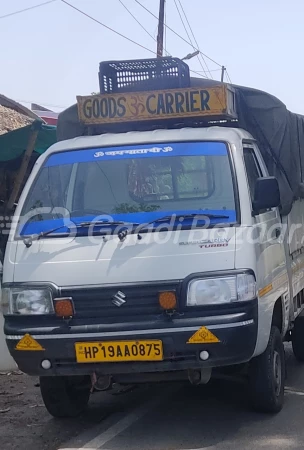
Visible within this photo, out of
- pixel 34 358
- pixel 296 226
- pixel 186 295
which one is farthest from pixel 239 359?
pixel 296 226

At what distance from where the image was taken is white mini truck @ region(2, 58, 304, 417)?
4867 millimetres

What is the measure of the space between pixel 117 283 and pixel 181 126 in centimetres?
218

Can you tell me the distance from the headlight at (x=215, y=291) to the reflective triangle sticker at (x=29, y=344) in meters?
1.06

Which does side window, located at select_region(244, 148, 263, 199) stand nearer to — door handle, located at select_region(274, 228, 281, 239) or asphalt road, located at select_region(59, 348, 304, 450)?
door handle, located at select_region(274, 228, 281, 239)

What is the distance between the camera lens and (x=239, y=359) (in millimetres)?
4914

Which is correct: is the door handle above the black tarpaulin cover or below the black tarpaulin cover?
below

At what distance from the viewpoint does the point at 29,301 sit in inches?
198

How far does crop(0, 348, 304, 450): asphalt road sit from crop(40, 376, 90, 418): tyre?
100 millimetres

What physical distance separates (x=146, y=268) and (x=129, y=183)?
37.6 inches

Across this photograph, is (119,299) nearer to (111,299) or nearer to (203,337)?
(111,299)

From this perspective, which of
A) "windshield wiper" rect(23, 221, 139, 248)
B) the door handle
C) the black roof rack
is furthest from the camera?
the black roof rack

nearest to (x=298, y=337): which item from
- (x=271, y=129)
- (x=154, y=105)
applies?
(x=271, y=129)

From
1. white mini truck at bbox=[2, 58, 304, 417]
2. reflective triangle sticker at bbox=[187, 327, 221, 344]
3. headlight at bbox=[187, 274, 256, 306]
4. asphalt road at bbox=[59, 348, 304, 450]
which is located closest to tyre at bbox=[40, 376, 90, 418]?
white mini truck at bbox=[2, 58, 304, 417]

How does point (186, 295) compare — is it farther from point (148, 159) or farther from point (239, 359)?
point (148, 159)
